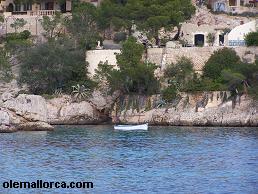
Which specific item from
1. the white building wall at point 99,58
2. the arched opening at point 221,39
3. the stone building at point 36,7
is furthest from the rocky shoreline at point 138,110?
the stone building at point 36,7

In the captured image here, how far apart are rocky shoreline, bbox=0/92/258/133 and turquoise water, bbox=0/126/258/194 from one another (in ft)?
8.15

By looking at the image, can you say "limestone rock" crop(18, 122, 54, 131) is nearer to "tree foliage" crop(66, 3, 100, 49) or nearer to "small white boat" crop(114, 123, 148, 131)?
"small white boat" crop(114, 123, 148, 131)

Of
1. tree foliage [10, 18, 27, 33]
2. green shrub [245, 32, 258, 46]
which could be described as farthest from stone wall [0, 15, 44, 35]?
green shrub [245, 32, 258, 46]

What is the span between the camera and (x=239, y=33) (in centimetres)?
7556

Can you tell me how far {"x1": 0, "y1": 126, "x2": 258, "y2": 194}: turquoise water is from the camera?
44.3 metres

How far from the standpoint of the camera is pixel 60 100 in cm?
7156

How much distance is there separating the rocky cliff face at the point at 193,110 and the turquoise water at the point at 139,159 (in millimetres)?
2765

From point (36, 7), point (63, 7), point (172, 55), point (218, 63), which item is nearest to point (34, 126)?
point (172, 55)

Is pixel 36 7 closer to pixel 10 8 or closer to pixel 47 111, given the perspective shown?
pixel 10 8

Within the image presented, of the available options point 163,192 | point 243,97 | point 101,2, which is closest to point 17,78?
point 101,2

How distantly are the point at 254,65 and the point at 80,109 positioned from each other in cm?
1008

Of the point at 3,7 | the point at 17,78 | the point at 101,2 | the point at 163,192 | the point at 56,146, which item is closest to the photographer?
the point at 163,192

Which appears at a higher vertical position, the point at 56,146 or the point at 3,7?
the point at 3,7

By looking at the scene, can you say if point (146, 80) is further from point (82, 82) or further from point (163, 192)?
point (163, 192)
